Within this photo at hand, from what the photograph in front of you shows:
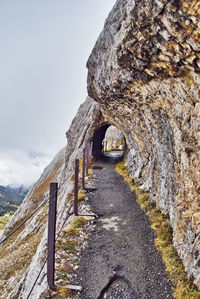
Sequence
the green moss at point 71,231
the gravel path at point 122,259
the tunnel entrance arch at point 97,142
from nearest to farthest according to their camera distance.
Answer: the gravel path at point 122,259 → the green moss at point 71,231 → the tunnel entrance arch at point 97,142

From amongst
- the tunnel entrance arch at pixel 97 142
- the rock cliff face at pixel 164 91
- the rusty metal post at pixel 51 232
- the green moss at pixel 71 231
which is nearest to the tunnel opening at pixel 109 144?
the tunnel entrance arch at pixel 97 142

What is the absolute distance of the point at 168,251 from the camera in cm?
881

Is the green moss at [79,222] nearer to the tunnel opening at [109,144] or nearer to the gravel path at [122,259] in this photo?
the gravel path at [122,259]

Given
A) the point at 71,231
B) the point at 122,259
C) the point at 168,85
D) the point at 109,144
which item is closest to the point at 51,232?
the point at 122,259

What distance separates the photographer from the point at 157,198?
12.5m

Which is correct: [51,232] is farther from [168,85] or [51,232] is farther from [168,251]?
[168,85]

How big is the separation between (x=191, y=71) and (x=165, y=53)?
1.30 m

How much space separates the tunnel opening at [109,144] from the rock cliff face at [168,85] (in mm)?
22166

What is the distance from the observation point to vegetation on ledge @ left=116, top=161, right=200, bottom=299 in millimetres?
6736

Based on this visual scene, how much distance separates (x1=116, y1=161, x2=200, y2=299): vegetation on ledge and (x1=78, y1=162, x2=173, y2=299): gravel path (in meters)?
0.25

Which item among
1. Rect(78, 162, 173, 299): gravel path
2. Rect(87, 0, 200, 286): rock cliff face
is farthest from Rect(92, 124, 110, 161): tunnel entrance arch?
Rect(87, 0, 200, 286): rock cliff face

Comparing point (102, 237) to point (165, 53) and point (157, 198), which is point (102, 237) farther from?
point (165, 53)

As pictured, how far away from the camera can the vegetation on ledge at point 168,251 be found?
22.1 ft

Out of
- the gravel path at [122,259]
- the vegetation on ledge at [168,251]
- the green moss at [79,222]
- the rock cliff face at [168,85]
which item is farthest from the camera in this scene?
the green moss at [79,222]
